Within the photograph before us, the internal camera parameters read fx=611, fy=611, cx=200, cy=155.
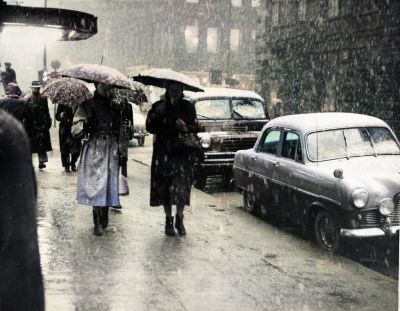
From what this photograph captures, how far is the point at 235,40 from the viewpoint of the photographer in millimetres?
54750

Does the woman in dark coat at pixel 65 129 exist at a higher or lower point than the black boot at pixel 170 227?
higher

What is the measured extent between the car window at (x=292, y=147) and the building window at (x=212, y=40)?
46.6 meters

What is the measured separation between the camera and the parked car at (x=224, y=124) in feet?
38.3

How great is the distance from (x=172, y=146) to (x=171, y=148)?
0.08 feet

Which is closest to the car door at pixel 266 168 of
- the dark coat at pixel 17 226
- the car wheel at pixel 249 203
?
the car wheel at pixel 249 203

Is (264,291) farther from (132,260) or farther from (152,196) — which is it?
(152,196)

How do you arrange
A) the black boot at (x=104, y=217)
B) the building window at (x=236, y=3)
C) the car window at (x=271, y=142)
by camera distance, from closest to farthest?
the black boot at (x=104, y=217), the car window at (x=271, y=142), the building window at (x=236, y=3)

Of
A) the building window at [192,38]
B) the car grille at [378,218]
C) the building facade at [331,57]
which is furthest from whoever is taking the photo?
the building window at [192,38]

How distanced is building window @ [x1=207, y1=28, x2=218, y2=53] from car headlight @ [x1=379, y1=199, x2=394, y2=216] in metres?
48.5

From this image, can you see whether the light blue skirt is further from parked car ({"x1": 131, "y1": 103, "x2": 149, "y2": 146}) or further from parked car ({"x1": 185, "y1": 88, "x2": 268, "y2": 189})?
parked car ({"x1": 131, "y1": 103, "x2": 149, "y2": 146})

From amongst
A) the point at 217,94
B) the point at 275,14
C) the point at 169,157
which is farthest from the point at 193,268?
the point at 275,14

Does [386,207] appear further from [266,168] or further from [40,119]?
[40,119]

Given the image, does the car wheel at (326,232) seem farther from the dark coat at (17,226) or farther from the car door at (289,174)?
the dark coat at (17,226)

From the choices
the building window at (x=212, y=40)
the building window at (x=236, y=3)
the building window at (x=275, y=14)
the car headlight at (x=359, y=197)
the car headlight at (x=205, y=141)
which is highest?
the building window at (x=236, y=3)
